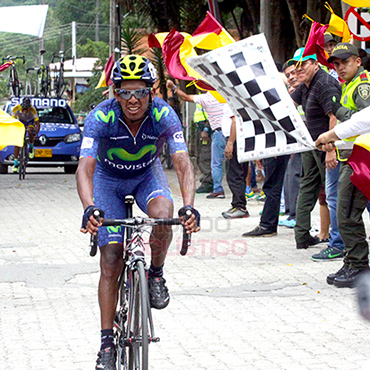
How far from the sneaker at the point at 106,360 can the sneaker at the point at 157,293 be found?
50 cm

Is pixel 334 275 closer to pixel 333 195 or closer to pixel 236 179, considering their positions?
pixel 333 195

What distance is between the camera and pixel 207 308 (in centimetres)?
620

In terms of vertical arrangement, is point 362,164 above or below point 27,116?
above

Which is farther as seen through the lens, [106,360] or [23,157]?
[23,157]

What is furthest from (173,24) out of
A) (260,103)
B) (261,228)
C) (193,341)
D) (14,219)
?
(193,341)

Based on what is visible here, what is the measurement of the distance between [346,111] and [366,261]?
1375 mm

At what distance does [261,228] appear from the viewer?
989 cm

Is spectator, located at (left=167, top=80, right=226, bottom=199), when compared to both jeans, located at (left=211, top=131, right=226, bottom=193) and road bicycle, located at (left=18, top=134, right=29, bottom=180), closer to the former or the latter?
jeans, located at (left=211, top=131, right=226, bottom=193)

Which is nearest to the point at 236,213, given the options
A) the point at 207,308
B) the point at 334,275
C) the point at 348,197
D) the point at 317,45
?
the point at 317,45

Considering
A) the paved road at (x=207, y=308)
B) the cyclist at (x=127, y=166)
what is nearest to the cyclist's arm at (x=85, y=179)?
the cyclist at (x=127, y=166)

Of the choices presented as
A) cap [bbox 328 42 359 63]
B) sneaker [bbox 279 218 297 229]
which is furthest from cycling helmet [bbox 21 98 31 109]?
cap [bbox 328 42 359 63]

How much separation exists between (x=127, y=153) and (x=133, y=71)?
0.56m

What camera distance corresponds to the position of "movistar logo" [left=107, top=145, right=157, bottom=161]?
15.8ft

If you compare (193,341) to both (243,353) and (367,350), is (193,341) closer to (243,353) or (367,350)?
(243,353)
